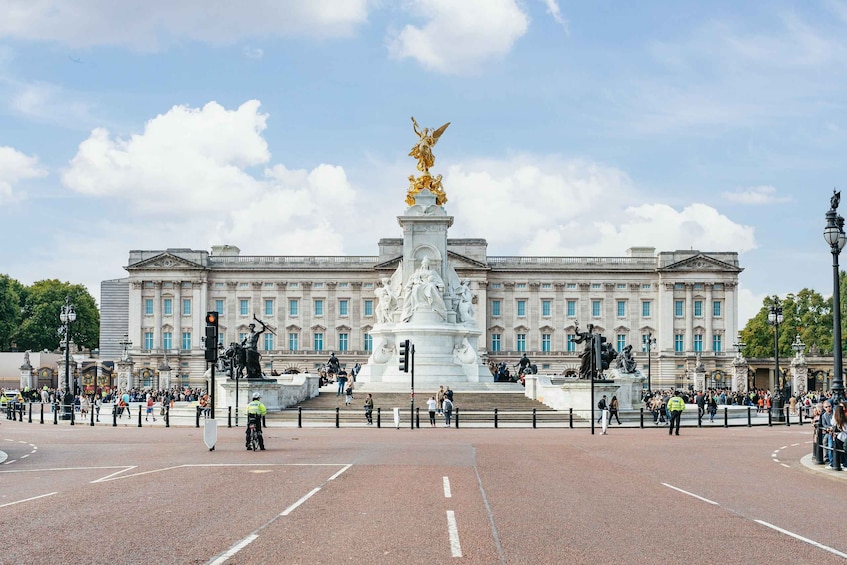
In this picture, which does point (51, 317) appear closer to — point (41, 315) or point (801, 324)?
point (41, 315)

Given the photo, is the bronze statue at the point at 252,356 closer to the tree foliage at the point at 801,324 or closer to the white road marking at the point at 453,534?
the white road marking at the point at 453,534

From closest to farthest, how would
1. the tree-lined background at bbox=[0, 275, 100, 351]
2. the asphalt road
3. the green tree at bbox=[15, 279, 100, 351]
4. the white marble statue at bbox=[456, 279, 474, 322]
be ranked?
the asphalt road, the white marble statue at bbox=[456, 279, 474, 322], the tree-lined background at bbox=[0, 275, 100, 351], the green tree at bbox=[15, 279, 100, 351]

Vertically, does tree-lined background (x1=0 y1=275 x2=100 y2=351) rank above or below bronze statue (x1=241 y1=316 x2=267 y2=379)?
above

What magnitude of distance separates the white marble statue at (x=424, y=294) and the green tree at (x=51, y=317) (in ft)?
278

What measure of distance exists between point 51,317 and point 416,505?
133978 mm

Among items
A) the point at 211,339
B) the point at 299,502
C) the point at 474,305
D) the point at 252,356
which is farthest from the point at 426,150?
the point at 474,305

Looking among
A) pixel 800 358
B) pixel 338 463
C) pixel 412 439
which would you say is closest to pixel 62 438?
pixel 412 439

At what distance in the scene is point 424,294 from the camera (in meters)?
60.5

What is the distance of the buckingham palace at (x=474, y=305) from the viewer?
423ft

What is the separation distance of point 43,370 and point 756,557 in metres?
104

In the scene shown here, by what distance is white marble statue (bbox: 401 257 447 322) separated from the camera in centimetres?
6041

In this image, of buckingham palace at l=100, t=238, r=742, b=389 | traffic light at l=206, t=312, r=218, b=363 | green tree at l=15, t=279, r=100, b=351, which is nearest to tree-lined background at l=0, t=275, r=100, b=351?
green tree at l=15, t=279, r=100, b=351

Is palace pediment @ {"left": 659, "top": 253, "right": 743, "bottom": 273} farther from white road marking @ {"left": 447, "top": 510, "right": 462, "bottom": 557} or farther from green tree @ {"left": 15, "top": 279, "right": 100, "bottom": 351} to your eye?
white road marking @ {"left": 447, "top": 510, "right": 462, "bottom": 557}

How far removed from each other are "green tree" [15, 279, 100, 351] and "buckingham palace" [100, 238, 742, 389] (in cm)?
1566
